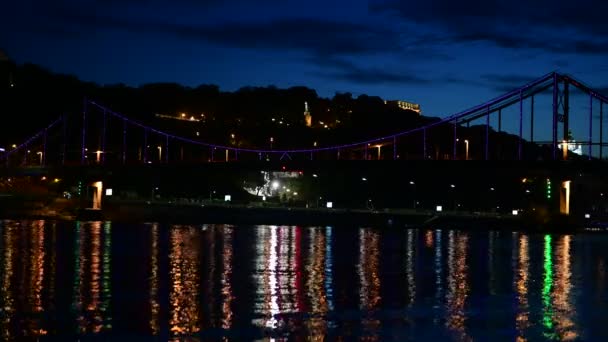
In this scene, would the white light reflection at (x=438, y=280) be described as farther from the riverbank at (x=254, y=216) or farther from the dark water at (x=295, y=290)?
the riverbank at (x=254, y=216)

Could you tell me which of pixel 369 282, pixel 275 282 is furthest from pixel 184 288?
pixel 369 282

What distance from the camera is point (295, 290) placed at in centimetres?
3253

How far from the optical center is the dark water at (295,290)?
24.8 m

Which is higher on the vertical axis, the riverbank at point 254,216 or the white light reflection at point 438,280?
the riverbank at point 254,216

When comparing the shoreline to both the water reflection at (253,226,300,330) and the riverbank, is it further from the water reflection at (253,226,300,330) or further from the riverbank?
the water reflection at (253,226,300,330)

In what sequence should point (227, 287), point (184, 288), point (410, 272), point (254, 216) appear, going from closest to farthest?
point (184, 288) → point (227, 287) → point (410, 272) → point (254, 216)

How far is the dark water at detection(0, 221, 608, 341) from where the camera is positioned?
24.8 m

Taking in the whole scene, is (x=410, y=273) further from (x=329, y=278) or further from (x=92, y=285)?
(x=92, y=285)

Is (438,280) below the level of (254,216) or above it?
below

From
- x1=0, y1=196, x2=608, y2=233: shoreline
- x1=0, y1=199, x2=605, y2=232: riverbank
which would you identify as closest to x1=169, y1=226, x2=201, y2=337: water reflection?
x1=0, y1=196, x2=608, y2=233: shoreline

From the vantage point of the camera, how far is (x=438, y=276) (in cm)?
3947

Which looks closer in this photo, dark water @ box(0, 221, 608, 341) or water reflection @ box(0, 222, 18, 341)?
water reflection @ box(0, 222, 18, 341)

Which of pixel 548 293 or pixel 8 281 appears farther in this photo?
pixel 548 293

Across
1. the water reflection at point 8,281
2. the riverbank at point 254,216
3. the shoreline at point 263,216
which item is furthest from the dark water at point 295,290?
the riverbank at point 254,216
